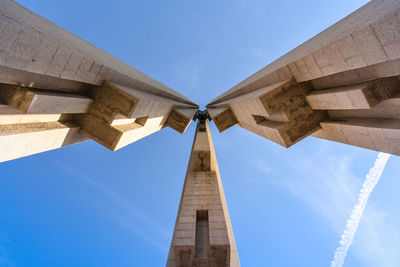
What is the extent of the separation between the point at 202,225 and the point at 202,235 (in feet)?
1.33

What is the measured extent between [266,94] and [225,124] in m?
6.85

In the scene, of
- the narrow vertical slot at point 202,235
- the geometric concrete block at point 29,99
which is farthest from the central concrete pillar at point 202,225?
the geometric concrete block at point 29,99

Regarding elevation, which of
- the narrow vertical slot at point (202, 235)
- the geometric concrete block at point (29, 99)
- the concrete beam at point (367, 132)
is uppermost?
the geometric concrete block at point (29, 99)

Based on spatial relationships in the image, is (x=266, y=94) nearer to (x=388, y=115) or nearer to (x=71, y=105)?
(x=388, y=115)

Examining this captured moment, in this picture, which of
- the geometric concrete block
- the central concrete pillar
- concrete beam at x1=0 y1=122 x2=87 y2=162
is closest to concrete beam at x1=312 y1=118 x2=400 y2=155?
the central concrete pillar

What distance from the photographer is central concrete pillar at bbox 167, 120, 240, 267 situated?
6.22 m

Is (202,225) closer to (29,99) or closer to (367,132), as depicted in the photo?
(367,132)

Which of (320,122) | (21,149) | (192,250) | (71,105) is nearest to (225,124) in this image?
(320,122)

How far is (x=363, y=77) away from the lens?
524 cm

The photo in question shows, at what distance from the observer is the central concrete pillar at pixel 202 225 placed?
20.4 ft

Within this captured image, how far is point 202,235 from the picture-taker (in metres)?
7.19

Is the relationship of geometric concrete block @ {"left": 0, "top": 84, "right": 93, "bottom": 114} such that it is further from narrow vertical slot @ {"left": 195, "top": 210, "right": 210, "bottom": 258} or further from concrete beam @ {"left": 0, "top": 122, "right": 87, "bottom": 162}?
narrow vertical slot @ {"left": 195, "top": 210, "right": 210, "bottom": 258}

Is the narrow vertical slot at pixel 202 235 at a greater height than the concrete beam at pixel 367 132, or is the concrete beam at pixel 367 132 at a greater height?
the concrete beam at pixel 367 132

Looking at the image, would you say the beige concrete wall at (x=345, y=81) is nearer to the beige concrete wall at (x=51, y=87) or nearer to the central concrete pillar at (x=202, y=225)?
the central concrete pillar at (x=202, y=225)
